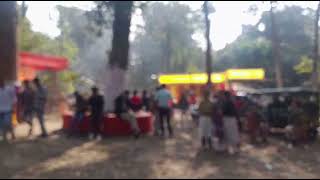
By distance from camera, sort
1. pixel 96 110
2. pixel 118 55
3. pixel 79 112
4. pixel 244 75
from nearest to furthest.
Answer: pixel 96 110, pixel 79 112, pixel 118 55, pixel 244 75

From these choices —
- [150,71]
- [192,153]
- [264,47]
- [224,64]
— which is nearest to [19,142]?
[192,153]

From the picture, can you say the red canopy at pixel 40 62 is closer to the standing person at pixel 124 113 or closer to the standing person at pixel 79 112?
the standing person at pixel 79 112

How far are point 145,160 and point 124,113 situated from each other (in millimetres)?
3891

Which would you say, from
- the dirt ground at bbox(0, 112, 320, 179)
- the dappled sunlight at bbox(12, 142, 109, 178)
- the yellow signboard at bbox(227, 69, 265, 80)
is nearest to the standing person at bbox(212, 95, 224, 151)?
the dirt ground at bbox(0, 112, 320, 179)

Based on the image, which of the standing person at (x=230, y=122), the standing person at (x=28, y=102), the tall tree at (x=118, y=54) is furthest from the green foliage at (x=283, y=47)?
the standing person at (x=230, y=122)

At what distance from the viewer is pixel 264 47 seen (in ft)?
166

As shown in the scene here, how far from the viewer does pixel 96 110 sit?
14961 mm

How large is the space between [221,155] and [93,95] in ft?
13.7

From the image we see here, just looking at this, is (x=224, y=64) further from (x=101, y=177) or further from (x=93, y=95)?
(x=101, y=177)

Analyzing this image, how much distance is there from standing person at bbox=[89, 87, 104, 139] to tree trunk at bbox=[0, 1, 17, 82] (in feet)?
9.85

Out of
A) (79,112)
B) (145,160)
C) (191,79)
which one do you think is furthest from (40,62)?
(145,160)

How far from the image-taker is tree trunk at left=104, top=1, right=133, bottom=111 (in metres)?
17.0

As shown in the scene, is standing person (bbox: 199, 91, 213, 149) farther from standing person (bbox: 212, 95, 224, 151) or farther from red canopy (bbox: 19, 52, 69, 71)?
red canopy (bbox: 19, 52, 69, 71)

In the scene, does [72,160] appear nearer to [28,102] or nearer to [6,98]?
[6,98]
